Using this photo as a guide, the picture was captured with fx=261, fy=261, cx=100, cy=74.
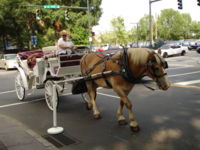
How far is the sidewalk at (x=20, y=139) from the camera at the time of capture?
4887 mm

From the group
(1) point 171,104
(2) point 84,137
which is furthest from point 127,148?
(1) point 171,104

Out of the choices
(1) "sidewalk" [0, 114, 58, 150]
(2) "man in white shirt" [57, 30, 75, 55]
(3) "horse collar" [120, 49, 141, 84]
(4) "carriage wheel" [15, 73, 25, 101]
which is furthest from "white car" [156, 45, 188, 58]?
(1) "sidewalk" [0, 114, 58, 150]

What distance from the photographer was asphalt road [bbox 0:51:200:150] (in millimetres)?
4898

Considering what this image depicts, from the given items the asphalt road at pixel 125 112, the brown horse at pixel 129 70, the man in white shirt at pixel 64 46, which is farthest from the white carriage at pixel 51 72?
the brown horse at pixel 129 70

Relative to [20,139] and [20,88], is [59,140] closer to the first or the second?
[20,139]

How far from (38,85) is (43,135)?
315 cm

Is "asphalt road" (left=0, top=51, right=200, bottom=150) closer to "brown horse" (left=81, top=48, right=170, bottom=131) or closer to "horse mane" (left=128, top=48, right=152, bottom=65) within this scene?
"brown horse" (left=81, top=48, right=170, bottom=131)

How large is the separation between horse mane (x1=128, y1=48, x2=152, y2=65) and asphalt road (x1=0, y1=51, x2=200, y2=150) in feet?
4.85

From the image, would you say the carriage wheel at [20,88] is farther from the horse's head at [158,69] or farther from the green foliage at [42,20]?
the green foliage at [42,20]

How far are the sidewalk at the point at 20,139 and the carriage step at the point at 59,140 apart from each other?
0.11m

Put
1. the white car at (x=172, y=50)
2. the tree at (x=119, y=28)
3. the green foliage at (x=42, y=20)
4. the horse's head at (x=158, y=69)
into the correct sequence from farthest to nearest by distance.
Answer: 1. the tree at (x=119, y=28)
2. the green foliage at (x=42, y=20)
3. the white car at (x=172, y=50)
4. the horse's head at (x=158, y=69)

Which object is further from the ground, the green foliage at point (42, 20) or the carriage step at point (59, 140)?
the green foliage at point (42, 20)

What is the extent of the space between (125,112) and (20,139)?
2.87 m

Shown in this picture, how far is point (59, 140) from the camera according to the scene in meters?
5.30
